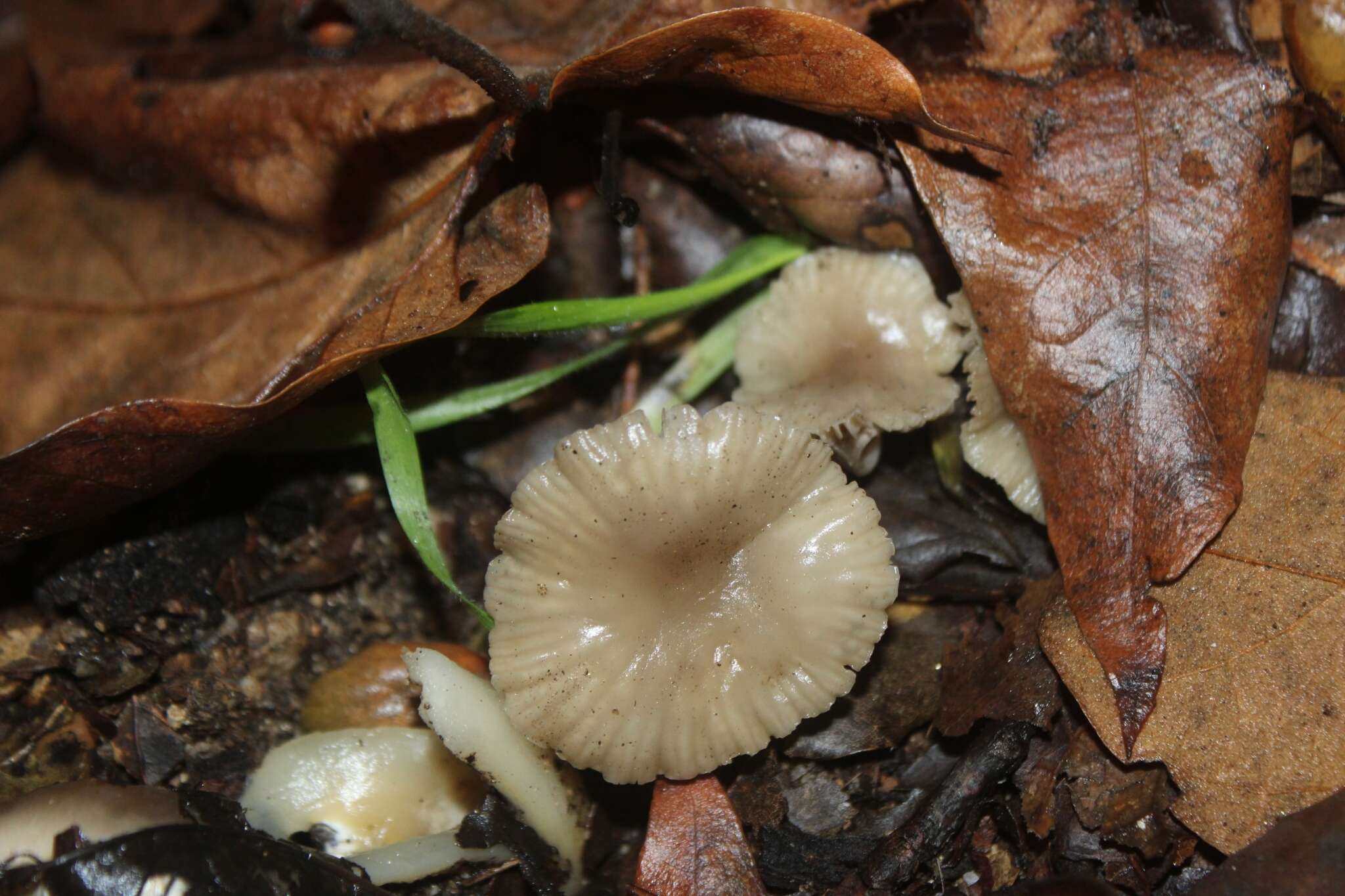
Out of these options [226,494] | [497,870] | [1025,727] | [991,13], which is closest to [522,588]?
[497,870]

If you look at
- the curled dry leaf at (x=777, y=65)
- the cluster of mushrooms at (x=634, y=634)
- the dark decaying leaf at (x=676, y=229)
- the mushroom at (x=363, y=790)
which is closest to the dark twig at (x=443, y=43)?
the curled dry leaf at (x=777, y=65)

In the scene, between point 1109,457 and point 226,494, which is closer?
point 1109,457

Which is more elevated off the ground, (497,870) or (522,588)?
(522,588)

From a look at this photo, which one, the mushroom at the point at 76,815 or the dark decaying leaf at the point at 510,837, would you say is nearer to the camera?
the mushroom at the point at 76,815

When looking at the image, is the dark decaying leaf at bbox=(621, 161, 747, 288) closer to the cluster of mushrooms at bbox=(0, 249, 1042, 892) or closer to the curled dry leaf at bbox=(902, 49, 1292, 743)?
the curled dry leaf at bbox=(902, 49, 1292, 743)

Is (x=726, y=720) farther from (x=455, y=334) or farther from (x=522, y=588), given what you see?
(x=455, y=334)

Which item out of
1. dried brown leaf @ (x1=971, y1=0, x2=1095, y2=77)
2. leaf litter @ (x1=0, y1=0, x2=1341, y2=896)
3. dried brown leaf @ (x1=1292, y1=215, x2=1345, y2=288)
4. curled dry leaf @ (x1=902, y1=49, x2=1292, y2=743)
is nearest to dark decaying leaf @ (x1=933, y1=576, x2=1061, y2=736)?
leaf litter @ (x1=0, y1=0, x2=1341, y2=896)

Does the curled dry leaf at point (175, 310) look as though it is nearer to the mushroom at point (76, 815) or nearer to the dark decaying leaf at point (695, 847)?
the mushroom at point (76, 815)
